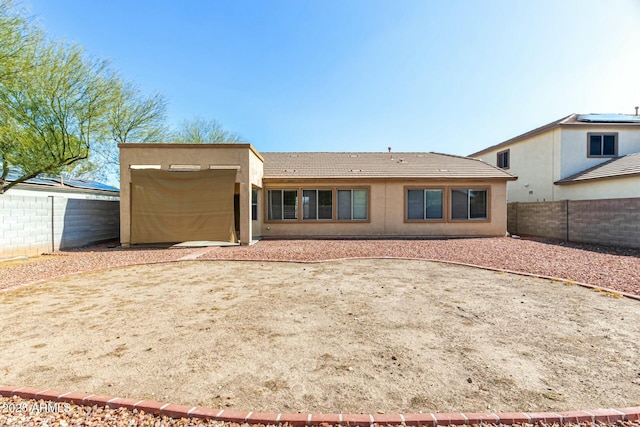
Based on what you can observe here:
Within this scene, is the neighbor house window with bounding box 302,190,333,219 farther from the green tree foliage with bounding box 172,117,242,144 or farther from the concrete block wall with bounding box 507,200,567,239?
the green tree foliage with bounding box 172,117,242,144

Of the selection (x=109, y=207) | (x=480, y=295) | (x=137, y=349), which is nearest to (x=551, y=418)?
(x=480, y=295)

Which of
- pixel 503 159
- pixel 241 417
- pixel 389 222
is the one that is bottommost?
pixel 241 417

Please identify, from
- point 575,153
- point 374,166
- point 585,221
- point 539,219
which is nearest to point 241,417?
point 374,166

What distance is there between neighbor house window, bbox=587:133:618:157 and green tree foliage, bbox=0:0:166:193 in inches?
1019

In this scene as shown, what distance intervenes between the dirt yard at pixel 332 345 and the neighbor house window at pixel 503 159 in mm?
18844

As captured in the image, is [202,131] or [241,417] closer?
[241,417]

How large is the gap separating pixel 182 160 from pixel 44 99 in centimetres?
564

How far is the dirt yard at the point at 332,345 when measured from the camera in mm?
2750

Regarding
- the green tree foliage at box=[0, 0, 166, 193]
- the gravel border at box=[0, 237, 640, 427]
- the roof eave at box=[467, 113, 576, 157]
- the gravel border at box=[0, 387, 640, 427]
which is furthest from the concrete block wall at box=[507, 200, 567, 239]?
the green tree foliage at box=[0, 0, 166, 193]

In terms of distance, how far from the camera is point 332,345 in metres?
3.70

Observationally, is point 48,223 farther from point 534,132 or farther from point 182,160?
point 534,132

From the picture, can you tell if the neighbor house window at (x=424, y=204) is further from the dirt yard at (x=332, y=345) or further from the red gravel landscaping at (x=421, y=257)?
the dirt yard at (x=332, y=345)

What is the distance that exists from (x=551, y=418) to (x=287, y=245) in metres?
10.7

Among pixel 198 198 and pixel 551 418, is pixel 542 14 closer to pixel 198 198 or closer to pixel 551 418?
pixel 551 418
